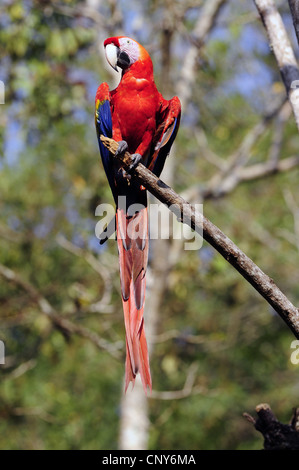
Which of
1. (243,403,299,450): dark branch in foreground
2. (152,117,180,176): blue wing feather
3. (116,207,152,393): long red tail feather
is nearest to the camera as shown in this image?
(116,207,152,393): long red tail feather

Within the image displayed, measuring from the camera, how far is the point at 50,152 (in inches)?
285

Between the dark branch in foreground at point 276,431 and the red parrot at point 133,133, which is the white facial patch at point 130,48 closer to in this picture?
the red parrot at point 133,133

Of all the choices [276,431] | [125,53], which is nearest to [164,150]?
[125,53]

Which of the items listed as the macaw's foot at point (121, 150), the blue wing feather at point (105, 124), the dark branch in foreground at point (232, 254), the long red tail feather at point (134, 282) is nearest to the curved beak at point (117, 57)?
the blue wing feather at point (105, 124)

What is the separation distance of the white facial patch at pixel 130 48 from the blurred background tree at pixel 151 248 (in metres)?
1.96

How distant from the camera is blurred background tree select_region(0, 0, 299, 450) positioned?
4777mm

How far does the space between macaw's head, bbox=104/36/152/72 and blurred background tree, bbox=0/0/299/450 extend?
1.90 m

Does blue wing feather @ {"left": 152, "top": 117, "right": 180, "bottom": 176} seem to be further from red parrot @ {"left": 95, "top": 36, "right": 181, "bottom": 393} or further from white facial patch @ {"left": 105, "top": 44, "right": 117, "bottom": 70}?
white facial patch @ {"left": 105, "top": 44, "right": 117, "bottom": 70}

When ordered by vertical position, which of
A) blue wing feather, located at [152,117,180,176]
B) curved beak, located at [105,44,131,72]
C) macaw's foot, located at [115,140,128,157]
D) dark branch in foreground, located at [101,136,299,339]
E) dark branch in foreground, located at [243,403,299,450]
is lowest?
dark branch in foreground, located at [243,403,299,450]

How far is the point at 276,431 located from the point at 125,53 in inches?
62.3

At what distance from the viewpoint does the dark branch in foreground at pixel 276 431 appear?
1883 millimetres

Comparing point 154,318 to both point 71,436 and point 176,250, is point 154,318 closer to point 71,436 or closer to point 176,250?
point 176,250

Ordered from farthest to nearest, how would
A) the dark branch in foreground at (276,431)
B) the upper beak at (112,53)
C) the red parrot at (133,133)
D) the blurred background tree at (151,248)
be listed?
1. the blurred background tree at (151,248)
2. the upper beak at (112,53)
3. the red parrot at (133,133)
4. the dark branch in foreground at (276,431)

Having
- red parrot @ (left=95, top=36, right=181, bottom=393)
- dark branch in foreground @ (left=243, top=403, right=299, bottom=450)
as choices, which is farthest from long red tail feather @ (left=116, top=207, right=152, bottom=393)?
dark branch in foreground @ (left=243, top=403, right=299, bottom=450)
